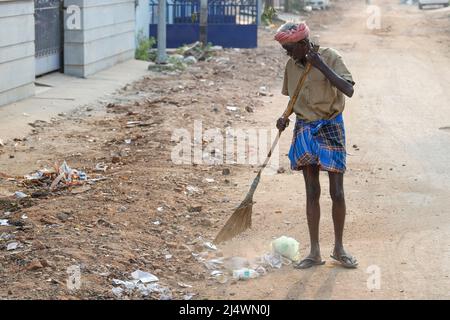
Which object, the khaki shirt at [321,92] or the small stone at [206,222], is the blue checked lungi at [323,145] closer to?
the khaki shirt at [321,92]

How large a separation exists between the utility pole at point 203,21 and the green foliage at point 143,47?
1.38 meters

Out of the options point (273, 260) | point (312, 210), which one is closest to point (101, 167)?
point (273, 260)

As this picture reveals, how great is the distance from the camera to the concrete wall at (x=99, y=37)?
15.8m

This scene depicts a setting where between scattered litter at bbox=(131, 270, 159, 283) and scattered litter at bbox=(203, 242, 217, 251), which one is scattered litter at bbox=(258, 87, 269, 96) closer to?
scattered litter at bbox=(203, 242, 217, 251)

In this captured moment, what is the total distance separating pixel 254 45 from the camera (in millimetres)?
22516

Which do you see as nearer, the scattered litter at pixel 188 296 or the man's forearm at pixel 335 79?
the scattered litter at pixel 188 296

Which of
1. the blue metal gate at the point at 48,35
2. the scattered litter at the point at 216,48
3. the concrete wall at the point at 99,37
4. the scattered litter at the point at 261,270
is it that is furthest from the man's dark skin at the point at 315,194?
the scattered litter at the point at 216,48

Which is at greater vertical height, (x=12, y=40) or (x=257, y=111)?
(x=12, y=40)
